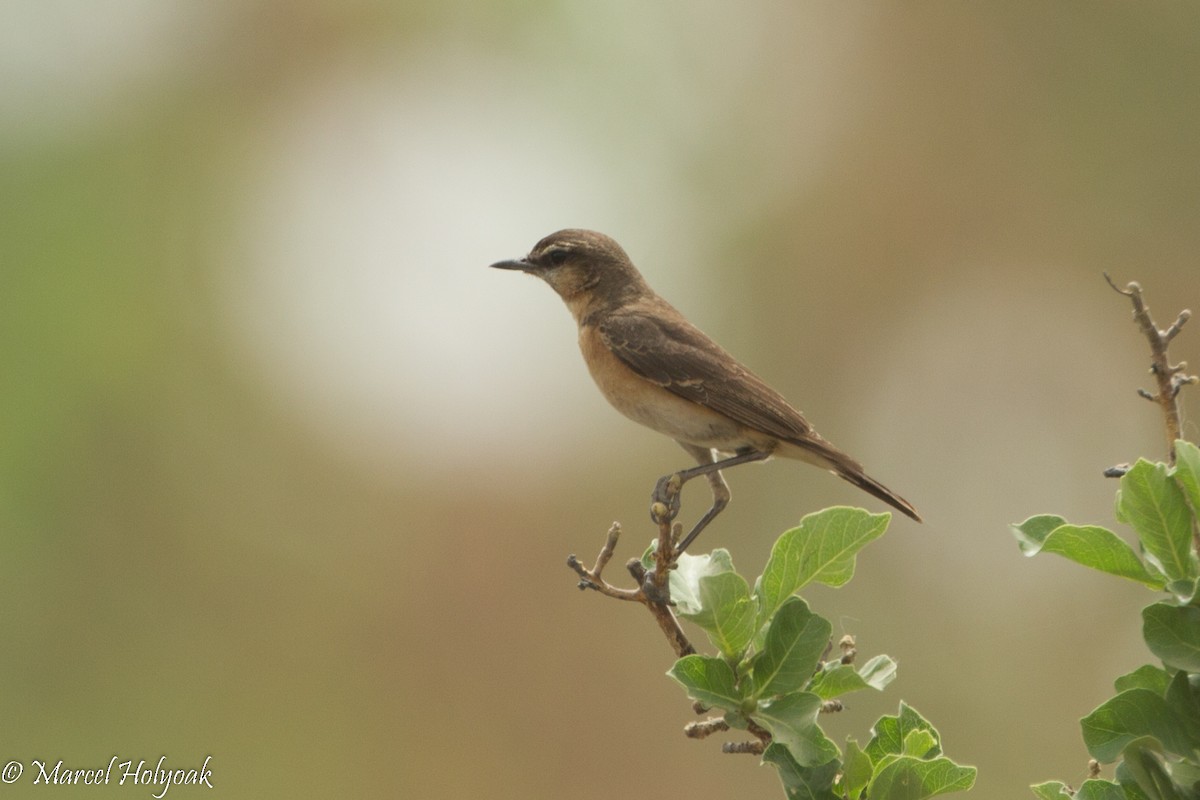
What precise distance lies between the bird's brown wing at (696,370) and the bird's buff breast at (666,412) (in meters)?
0.03

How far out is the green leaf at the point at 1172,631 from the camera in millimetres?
2023

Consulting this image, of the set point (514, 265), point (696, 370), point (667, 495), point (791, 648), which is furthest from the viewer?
point (514, 265)

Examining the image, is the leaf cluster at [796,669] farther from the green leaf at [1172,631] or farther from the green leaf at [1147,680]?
the green leaf at [1172,631]

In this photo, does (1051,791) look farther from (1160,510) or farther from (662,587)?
(662,587)

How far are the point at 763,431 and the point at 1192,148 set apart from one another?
714cm

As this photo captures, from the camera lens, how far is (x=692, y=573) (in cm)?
267

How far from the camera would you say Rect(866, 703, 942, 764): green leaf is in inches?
100.0

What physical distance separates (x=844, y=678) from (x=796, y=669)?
135 mm

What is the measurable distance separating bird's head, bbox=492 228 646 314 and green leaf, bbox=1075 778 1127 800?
390 cm

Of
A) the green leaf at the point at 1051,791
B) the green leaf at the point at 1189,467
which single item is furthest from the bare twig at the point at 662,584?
the green leaf at the point at 1189,467

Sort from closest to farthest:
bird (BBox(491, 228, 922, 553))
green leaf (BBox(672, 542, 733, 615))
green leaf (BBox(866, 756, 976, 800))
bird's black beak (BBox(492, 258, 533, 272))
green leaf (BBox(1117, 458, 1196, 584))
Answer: green leaf (BBox(1117, 458, 1196, 584)), green leaf (BBox(866, 756, 976, 800)), green leaf (BBox(672, 542, 733, 615)), bird (BBox(491, 228, 922, 553)), bird's black beak (BBox(492, 258, 533, 272))

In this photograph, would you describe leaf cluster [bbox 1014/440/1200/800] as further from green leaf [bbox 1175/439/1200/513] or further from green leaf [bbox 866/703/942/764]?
green leaf [bbox 866/703/942/764]

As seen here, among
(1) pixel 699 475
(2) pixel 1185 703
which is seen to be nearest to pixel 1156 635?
(2) pixel 1185 703

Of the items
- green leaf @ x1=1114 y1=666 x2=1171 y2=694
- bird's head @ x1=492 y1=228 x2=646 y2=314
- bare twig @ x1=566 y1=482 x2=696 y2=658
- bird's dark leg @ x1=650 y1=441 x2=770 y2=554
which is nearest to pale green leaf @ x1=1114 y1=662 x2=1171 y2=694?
green leaf @ x1=1114 y1=666 x2=1171 y2=694
